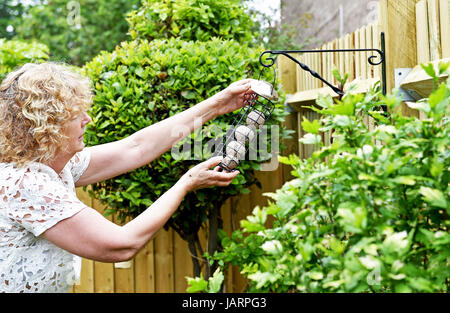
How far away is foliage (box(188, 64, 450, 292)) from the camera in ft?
3.01

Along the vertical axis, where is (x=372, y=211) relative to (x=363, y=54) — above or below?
below

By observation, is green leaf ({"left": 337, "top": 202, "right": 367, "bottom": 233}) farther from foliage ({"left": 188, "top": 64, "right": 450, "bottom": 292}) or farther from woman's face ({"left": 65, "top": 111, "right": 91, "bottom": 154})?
woman's face ({"left": 65, "top": 111, "right": 91, "bottom": 154})

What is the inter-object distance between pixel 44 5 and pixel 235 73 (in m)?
8.33

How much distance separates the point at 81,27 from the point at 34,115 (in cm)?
782

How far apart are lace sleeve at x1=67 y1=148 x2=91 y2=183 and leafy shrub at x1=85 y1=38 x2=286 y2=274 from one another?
0.50 m

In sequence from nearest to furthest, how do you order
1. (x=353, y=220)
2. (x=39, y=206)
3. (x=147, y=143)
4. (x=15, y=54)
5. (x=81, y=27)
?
(x=353, y=220) < (x=39, y=206) < (x=147, y=143) < (x=15, y=54) < (x=81, y=27)

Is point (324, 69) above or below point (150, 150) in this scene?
above

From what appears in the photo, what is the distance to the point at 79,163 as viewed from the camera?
79.4 inches

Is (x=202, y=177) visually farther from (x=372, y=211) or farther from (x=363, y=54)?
(x=363, y=54)

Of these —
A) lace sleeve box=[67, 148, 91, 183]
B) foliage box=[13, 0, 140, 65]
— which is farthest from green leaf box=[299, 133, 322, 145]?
foliage box=[13, 0, 140, 65]

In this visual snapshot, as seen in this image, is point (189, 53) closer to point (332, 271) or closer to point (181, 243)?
point (181, 243)

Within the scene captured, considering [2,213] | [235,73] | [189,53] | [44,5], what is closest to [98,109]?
[189,53]

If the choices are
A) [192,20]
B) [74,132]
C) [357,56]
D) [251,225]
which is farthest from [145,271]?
[251,225]

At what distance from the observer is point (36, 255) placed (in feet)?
5.48
